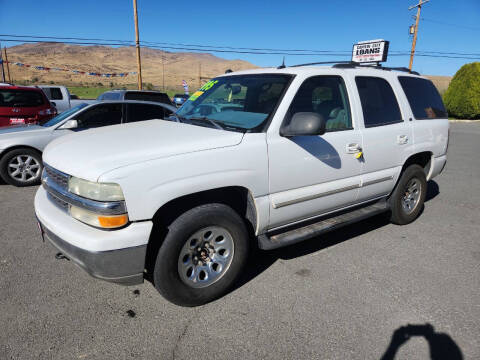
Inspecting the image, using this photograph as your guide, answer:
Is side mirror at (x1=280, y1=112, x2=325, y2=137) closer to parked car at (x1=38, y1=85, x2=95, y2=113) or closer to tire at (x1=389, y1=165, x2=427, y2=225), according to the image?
tire at (x1=389, y1=165, x2=427, y2=225)

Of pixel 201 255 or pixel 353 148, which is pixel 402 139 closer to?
pixel 353 148

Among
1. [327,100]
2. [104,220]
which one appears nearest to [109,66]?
[327,100]

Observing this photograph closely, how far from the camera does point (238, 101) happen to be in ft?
10.9

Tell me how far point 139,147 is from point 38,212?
3.61 feet

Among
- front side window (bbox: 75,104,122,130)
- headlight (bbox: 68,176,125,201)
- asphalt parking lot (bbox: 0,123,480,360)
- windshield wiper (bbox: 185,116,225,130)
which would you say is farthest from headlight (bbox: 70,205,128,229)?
front side window (bbox: 75,104,122,130)

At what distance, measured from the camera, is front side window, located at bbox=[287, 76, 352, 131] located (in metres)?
3.14

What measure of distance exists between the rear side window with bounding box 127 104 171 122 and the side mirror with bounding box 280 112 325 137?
486 cm

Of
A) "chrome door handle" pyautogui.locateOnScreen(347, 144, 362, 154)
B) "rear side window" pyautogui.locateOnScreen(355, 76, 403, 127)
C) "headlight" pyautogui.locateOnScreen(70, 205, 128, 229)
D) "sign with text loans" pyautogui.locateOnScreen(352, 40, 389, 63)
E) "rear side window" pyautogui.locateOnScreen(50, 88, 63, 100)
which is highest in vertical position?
"sign with text loans" pyautogui.locateOnScreen(352, 40, 389, 63)

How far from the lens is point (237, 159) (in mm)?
2604

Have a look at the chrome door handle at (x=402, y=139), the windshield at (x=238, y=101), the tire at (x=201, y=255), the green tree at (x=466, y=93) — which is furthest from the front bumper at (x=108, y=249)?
the green tree at (x=466, y=93)

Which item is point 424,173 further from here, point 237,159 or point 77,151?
point 77,151

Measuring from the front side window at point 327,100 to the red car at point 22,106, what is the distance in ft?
22.4

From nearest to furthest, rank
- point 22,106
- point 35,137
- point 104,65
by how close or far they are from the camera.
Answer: point 35,137 → point 22,106 → point 104,65

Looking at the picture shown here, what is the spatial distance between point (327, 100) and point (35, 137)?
16.9 ft
